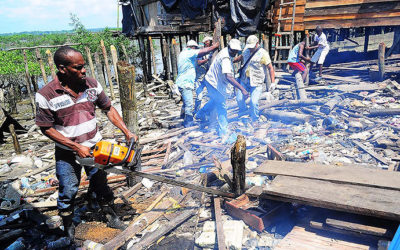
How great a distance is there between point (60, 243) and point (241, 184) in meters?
2.44

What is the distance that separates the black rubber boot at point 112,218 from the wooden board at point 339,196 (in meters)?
2.05

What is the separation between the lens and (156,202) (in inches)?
168

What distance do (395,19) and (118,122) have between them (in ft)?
39.5

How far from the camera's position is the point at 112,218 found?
3.77 meters

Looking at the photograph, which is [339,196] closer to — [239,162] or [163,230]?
[239,162]

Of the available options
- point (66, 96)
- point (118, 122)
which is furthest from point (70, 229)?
point (66, 96)

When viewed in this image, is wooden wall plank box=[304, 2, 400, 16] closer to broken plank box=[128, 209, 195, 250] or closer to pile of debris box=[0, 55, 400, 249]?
pile of debris box=[0, 55, 400, 249]

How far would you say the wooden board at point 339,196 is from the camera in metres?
2.55

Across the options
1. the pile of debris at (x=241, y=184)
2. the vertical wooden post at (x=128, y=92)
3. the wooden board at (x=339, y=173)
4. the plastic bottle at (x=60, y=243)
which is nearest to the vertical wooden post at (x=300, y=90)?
the pile of debris at (x=241, y=184)

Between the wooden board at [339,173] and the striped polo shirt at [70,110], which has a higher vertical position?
the striped polo shirt at [70,110]

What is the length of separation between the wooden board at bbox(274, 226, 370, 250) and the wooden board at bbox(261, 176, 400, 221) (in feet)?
1.26

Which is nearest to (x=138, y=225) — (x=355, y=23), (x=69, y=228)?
(x=69, y=228)

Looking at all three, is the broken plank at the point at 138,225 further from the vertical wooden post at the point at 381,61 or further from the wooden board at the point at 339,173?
the vertical wooden post at the point at 381,61

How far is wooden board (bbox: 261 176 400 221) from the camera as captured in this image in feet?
8.38
